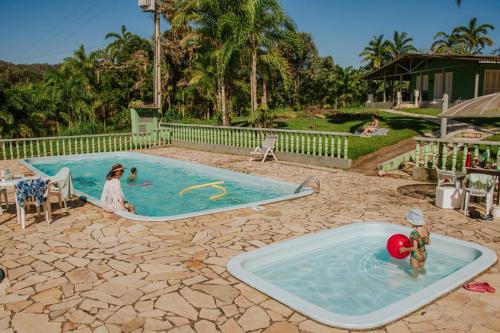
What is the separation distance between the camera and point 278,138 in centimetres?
1588

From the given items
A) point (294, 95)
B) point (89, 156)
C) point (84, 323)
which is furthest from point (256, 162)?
point (294, 95)

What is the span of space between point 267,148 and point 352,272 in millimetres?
9712

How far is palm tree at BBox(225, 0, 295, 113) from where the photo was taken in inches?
711

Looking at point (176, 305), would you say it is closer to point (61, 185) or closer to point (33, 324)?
point (33, 324)

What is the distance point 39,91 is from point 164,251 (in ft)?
96.7

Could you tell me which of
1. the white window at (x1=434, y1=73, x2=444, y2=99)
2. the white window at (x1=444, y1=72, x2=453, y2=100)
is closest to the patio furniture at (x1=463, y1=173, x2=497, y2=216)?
the white window at (x1=444, y1=72, x2=453, y2=100)

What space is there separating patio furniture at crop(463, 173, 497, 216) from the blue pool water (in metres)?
2.05

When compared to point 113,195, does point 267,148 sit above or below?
above

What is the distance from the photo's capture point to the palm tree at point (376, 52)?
5278 cm

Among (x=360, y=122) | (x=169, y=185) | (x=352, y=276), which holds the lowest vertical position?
(x=169, y=185)

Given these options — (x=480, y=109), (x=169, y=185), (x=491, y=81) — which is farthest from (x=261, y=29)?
(x=491, y=81)

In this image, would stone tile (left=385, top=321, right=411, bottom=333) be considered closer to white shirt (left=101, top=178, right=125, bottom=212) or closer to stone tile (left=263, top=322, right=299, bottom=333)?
stone tile (left=263, top=322, right=299, bottom=333)

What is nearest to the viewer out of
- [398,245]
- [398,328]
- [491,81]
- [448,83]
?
[398,328]

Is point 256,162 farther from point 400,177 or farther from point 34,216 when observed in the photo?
point 34,216
